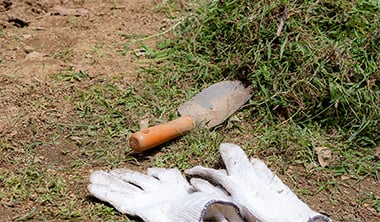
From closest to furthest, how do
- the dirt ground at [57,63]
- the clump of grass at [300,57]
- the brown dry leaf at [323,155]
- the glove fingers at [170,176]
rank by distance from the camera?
the glove fingers at [170,176] < the dirt ground at [57,63] < the brown dry leaf at [323,155] < the clump of grass at [300,57]

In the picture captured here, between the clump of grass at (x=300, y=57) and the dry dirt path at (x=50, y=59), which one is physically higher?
the clump of grass at (x=300, y=57)

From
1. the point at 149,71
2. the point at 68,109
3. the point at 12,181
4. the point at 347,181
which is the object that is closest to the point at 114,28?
the point at 149,71

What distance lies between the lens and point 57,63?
3.82 m

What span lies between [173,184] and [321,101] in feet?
3.07

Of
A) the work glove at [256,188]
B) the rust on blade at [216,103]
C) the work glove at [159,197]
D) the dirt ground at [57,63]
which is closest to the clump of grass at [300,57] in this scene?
the rust on blade at [216,103]

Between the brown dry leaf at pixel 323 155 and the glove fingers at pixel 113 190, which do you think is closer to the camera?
the glove fingers at pixel 113 190

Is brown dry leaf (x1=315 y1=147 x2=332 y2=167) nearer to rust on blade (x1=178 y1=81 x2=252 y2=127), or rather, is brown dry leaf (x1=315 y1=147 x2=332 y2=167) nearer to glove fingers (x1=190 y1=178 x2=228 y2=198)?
rust on blade (x1=178 y1=81 x2=252 y2=127)

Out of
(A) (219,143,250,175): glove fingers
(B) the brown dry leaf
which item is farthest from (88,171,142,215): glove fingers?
(B) the brown dry leaf

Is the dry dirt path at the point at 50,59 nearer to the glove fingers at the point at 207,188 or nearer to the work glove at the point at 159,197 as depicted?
the work glove at the point at 159,197

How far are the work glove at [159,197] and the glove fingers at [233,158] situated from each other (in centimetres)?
15

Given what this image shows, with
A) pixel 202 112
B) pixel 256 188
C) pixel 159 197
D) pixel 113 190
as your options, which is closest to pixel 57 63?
pixel 202 112

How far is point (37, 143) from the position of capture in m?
3.25

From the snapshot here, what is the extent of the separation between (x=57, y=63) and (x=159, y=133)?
3.03 feet

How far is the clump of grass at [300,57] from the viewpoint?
3.42 metres
